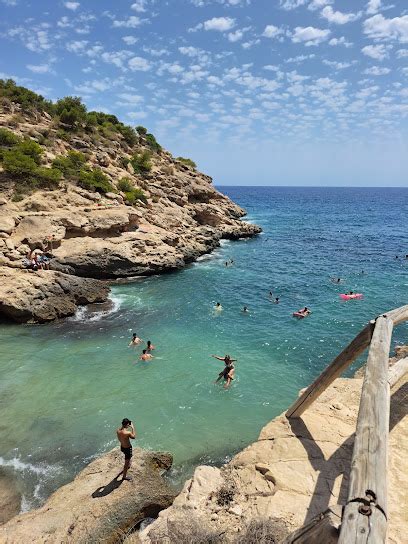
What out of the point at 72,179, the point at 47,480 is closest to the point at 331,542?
the point at 47,480

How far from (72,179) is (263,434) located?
106ft

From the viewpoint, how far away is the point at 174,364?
16250 mm

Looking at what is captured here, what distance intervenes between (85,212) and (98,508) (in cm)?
2522

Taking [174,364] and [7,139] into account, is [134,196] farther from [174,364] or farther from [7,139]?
[174,364]

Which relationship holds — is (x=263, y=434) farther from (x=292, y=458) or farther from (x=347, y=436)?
(x=347, y=436)

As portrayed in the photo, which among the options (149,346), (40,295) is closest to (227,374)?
(149,346)

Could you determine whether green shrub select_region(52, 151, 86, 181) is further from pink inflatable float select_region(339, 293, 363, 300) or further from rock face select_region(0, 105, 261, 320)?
pink inflatable float select_region(339, 293, 363, 300)

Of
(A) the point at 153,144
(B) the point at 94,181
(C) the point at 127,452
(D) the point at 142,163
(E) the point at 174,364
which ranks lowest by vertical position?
(E) the point at 174,364

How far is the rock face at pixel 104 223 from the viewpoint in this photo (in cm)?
2570

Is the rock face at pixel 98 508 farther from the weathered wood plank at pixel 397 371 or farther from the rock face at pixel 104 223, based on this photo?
the rock face at pixel 104 223

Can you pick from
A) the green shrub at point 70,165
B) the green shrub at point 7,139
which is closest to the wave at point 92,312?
the green shrub at point 70,165

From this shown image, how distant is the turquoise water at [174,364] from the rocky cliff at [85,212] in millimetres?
1910

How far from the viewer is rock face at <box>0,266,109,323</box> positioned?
19.7m

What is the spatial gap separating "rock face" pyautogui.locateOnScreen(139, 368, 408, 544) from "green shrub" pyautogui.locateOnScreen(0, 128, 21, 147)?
117ft
